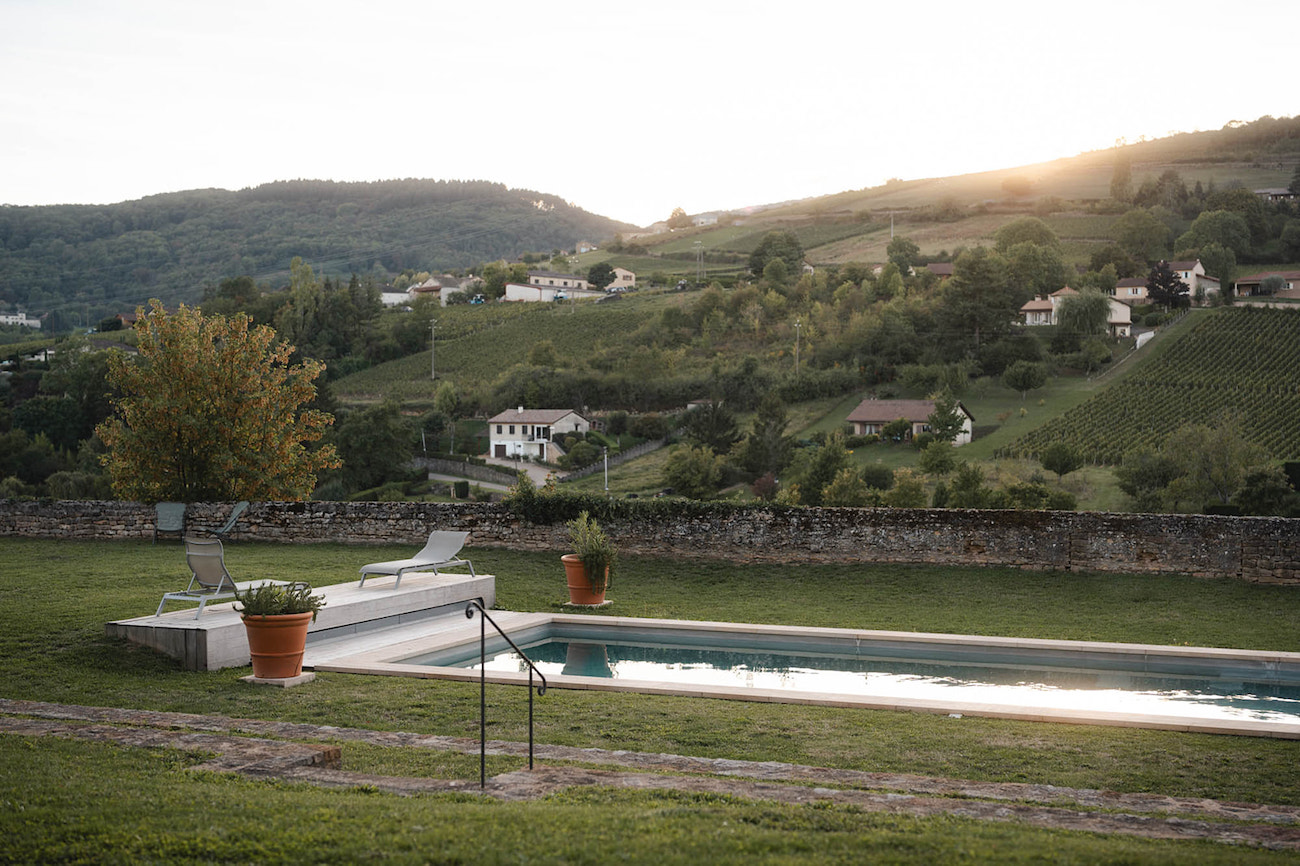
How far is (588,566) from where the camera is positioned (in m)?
12.9

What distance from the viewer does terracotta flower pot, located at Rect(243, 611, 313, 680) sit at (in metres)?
8.23

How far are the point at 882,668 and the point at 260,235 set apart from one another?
146 meters

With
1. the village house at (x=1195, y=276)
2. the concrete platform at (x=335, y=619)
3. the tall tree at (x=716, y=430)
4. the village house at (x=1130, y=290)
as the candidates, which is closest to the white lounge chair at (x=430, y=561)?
the concrete platform at (x=335, y=619)

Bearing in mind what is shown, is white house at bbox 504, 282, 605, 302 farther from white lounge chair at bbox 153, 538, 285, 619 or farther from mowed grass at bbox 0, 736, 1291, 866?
mowed grass at bbox 0, 736, 1291, 866

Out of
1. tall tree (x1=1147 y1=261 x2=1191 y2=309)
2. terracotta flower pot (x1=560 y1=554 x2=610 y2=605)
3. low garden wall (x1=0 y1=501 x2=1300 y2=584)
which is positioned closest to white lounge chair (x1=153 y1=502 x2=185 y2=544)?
low garden wall (x1=0 y1=501 x2=1300 y2=584)

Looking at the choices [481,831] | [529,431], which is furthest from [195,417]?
[529,431]

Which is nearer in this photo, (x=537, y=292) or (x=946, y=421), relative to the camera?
(x=946, y=421)

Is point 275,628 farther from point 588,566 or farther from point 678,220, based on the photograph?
point 678,220

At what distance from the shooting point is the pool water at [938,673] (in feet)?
29.0

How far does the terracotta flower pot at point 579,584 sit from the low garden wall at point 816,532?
12.3 ft

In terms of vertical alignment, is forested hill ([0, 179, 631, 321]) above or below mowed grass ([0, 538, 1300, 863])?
above

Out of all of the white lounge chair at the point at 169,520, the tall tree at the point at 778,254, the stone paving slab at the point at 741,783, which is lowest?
the white lounge chair at the point at 169,520

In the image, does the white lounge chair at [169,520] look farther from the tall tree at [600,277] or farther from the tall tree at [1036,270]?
the tall tree at [600,277]

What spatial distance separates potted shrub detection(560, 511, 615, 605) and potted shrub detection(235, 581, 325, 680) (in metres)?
4.85
